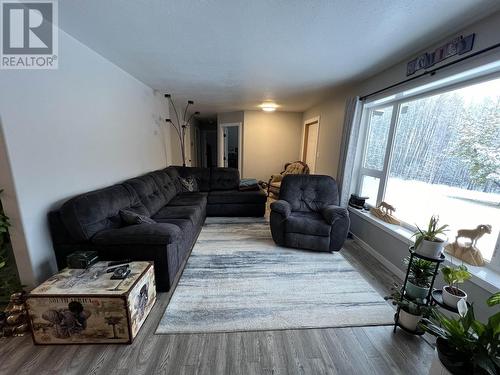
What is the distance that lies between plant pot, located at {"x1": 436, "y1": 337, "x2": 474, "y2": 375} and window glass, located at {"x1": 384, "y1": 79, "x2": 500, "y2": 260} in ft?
3.81

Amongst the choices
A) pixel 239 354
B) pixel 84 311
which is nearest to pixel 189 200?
pixel 84 311

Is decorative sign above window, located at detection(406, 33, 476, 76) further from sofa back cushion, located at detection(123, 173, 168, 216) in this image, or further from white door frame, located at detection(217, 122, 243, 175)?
white door frame, located at detection(217, 122, 243, 175)

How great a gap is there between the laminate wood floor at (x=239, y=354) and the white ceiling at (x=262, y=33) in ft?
7.45

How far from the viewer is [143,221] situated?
2.04m

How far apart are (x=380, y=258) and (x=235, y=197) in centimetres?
235

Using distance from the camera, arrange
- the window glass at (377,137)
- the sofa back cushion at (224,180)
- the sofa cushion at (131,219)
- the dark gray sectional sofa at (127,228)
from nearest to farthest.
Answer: the dark gray sectional sofa at (127,228)
the sofa cushion at (131,219)
the window glass at (377,137)
the sofa back cushion at (224,180)

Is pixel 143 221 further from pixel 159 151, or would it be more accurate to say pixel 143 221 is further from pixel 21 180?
pixel 159 151

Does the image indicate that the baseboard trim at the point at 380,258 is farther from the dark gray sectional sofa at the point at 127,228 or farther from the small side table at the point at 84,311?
the small side table at the point at 84,311

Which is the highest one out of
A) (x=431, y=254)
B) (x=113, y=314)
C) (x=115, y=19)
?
(x=115, y=19)

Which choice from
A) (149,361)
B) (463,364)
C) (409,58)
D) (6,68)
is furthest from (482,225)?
(6,68)

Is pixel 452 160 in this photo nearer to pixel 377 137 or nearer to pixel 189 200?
pixel 377 137

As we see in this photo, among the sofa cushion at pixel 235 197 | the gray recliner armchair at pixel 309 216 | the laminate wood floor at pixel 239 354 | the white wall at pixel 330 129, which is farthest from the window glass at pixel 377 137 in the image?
the laminate wood floor at pixel 239 354

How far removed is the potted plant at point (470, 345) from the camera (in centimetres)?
86

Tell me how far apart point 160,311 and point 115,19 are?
7.58ft
